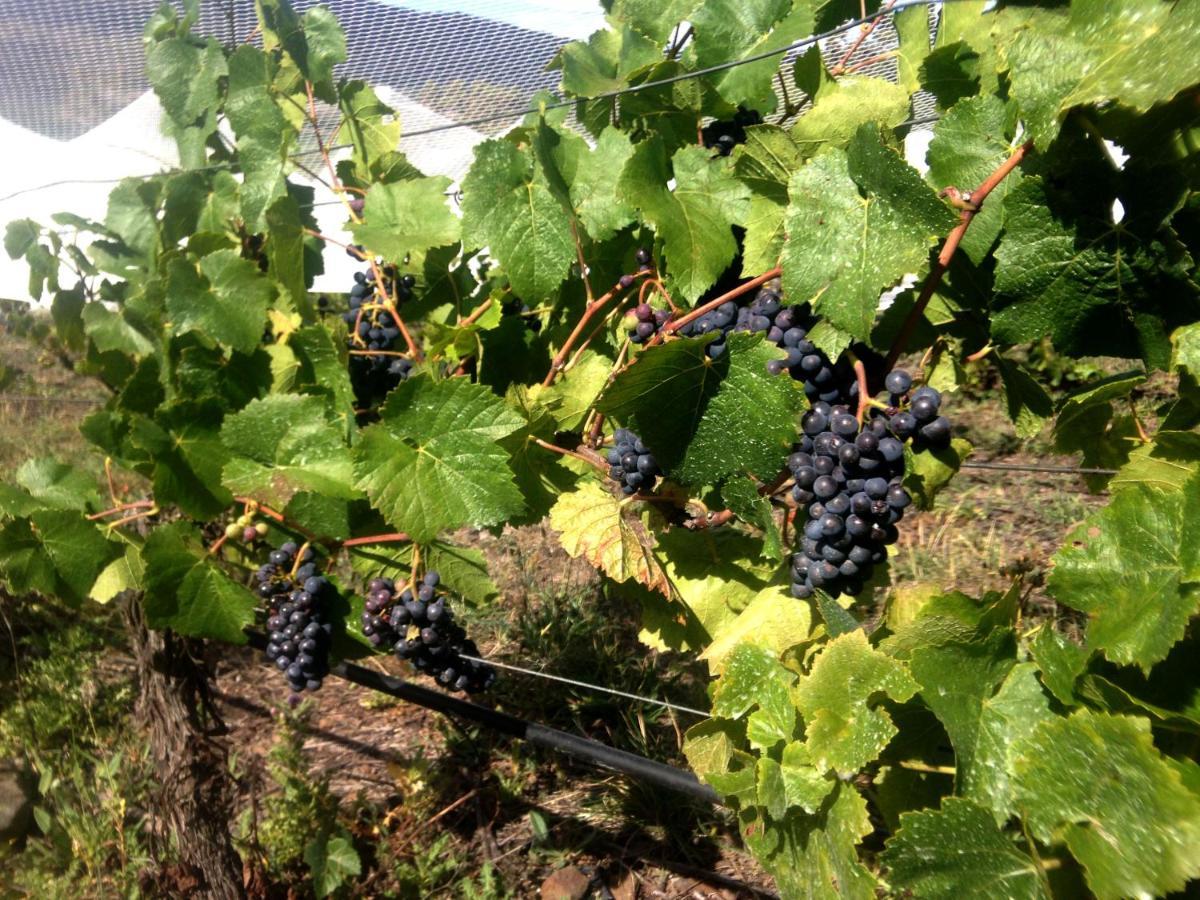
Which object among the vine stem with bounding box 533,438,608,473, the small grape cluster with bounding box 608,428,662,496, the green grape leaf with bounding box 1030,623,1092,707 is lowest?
the vine stem with bounding box 533,438,608,473

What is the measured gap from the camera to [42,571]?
1.57 meters

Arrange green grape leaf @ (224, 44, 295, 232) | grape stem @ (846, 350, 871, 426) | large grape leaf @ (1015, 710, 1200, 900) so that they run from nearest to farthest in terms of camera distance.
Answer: large grape leaf @ (1015, 710, 1200, 900) → grape stem @ (846, 350, 871, 426) → green grape leaf @ (224, 44, 295, 232)

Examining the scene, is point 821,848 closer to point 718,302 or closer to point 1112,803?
point 1112,803

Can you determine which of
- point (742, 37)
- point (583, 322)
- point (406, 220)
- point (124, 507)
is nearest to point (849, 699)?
point (583, 322)

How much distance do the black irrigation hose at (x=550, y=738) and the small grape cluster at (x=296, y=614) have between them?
19 cm

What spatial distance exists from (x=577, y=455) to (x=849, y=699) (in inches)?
21.3

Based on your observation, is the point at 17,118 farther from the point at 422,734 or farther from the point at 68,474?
the point at 422,734

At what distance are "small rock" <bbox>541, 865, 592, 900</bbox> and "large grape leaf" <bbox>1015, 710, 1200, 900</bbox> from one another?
5.09 feet

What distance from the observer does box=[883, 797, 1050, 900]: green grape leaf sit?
838 millimetres

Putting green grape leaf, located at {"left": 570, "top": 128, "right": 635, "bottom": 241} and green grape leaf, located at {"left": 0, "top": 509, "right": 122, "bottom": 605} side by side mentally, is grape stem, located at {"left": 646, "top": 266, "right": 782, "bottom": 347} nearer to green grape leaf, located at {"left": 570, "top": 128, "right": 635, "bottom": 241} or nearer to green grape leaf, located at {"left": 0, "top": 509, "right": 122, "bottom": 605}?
green grape leaf, located at {"left": 570, "top": 128, "right": 635, "bottom": 241}

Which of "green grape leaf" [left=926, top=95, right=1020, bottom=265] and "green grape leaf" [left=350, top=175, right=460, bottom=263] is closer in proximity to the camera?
"green grape leaf" [left=926, top=95, right=1020, bottom=265]

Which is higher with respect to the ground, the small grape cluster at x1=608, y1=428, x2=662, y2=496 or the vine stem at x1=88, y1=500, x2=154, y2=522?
the small grape cluster at x1=608, y1=428, x2=662, y2=496

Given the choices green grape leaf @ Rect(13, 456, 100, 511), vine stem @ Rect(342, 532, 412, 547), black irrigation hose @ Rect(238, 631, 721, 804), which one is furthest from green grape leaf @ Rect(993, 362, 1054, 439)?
green grape leaf @ Rect(13, 456, 100, 511)

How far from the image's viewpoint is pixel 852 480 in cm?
95
